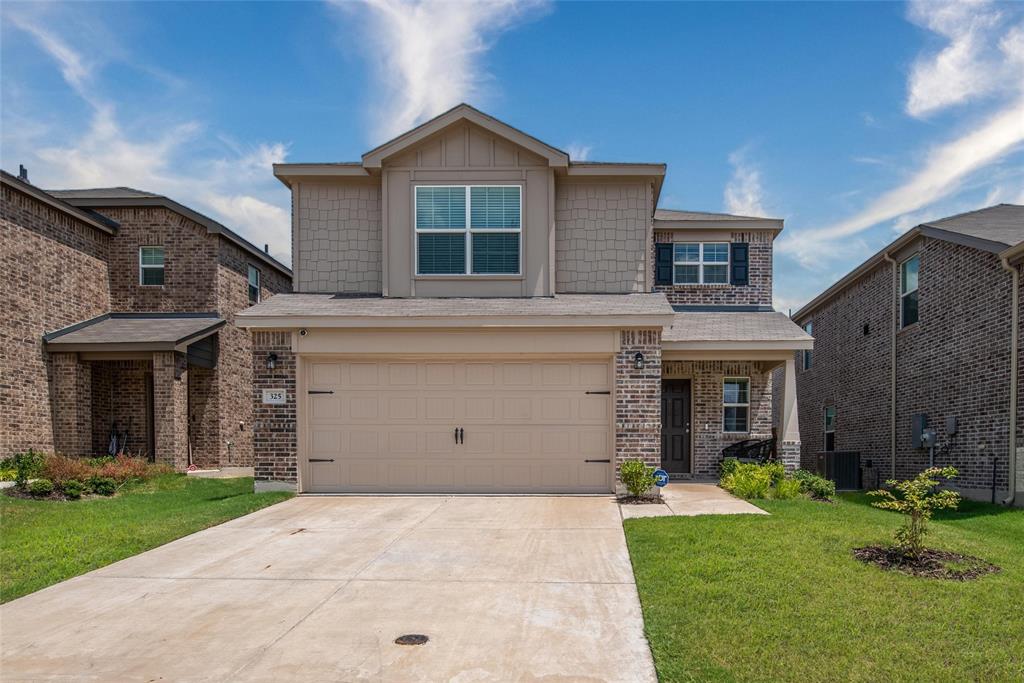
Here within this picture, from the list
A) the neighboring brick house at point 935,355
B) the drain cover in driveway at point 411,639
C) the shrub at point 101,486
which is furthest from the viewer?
the shrub at point 101,486

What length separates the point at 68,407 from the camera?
17109mm

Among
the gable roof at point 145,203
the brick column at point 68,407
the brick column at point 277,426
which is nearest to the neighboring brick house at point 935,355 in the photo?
the brick column at point 277,426

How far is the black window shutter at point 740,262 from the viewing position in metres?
16.7

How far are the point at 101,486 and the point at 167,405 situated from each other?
4661mm

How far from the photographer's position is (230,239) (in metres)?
19.3

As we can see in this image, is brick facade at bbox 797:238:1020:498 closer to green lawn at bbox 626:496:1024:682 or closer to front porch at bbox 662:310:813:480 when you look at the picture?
front porch at bbox 662:310:813:480

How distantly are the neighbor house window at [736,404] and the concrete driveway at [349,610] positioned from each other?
724 centimetres

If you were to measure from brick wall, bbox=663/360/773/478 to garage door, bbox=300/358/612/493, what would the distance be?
451 centimetres

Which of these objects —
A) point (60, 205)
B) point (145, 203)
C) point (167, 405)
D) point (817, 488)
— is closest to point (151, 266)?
point (145, 203)

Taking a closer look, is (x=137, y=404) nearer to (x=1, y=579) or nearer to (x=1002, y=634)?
(x=1, y=579)

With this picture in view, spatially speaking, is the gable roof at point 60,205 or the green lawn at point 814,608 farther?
the gable roof at point 60,205


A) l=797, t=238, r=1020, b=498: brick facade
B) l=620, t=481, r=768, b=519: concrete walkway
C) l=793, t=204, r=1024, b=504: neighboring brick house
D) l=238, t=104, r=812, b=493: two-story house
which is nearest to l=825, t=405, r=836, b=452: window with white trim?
l=793, t=204, r=1024, b=504: neighboring brick house

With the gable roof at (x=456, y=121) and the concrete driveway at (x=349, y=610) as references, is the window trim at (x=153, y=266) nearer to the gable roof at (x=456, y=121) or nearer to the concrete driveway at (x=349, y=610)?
the gable roof at (x=456, y=121)

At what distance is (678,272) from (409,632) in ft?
42.6
